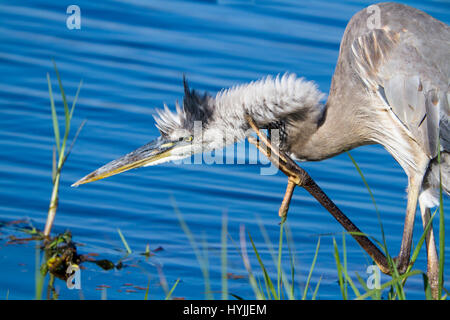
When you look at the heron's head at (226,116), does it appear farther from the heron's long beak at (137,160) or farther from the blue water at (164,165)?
the blue water at (164,165)

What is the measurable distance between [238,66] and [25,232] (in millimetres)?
3994

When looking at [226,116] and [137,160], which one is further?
[137,160]

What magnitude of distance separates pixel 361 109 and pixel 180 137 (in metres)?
1.18

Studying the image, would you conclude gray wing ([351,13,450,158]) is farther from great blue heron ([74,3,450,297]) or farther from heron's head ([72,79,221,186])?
heron's head ([72,79,221,186])

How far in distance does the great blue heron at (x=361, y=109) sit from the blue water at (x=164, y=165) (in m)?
0.86

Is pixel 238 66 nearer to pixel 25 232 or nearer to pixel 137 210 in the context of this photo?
pixel 137 210

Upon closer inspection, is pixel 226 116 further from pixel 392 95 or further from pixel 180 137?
pixel 392 95

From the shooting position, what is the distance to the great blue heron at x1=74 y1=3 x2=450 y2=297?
5.08 m

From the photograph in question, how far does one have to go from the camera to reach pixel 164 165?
7383 mm

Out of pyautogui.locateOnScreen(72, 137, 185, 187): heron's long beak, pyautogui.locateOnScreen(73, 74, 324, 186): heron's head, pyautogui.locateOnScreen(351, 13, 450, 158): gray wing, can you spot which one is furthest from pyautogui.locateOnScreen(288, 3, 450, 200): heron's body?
pyautogui.locateOnScreen(72, 137, 185, 187): heron's long beak

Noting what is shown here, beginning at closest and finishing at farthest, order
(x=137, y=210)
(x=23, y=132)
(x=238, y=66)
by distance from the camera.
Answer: (x=137, y=210) < (x=23, y=132) < (x=238, y=66)

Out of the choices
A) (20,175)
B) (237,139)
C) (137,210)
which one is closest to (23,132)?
(20,175)

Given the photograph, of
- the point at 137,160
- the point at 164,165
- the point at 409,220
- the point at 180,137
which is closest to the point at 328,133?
the point at 409,220

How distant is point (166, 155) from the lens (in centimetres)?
542
